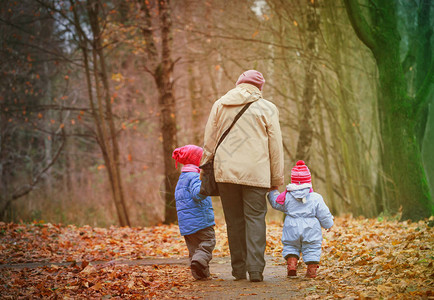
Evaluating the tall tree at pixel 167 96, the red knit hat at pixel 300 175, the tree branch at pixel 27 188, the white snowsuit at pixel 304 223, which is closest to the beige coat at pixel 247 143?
the red knit hat at pixel 300 175

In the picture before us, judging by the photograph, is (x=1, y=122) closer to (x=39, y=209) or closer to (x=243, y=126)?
(x=39, y=209)

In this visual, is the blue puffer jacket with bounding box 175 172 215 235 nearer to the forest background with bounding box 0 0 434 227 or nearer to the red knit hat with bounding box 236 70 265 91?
the red knit hat with bounding box 236 70 265 91

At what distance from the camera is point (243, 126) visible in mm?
5238

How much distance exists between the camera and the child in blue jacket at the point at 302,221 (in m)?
5.21

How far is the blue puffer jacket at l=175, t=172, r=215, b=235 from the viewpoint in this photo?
5.61 meters

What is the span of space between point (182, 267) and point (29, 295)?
2471 millimetres

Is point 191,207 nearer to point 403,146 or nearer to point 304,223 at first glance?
point 304,223

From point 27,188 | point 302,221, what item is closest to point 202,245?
point 302,221

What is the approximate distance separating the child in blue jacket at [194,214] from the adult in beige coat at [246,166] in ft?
1.21

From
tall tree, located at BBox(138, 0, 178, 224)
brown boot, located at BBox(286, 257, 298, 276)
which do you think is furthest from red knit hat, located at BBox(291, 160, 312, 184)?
tall tree, located at BBox(138, 0, 178, 224)

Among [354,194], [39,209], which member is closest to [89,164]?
[39,209]

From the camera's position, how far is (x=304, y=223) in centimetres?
525

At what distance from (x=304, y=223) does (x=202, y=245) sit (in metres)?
1.19

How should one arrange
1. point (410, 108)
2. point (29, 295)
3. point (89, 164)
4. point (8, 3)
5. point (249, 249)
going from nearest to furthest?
point (29, 295), point (249, 249), point (410, 108), point (8, 3), point (89, 164)
